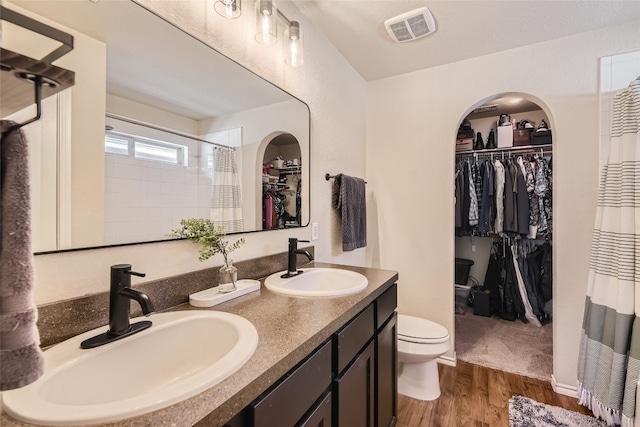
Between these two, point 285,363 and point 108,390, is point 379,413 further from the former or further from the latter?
point 108,390

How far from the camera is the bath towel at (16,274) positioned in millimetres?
366

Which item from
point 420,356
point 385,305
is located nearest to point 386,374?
point 385,305

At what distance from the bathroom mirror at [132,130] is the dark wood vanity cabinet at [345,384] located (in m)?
0.65

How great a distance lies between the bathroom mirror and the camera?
75 cm

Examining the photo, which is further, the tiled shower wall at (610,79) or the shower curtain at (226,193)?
the tiled shower wall at (610,79)

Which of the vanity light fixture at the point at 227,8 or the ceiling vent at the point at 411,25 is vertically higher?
the ceiling vent at the point at 411,25

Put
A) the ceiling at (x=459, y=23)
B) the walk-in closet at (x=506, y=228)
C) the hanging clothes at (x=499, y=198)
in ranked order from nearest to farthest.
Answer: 1. the ceiling at (x=459, y=23)
2. the walk-in closet at (x=506, y=228)
3. the hanging clothes at (x=499, y=198)

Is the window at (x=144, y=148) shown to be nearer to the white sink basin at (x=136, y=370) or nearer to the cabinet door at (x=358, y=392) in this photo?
the white sink basin at (x=136, y=370)

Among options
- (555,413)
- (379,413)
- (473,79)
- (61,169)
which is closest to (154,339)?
(61,169)

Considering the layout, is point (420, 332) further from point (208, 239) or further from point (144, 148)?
point (144, 148)

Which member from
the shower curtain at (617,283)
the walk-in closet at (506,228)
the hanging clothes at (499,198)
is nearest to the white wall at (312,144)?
the walk-in closet at (506,228)

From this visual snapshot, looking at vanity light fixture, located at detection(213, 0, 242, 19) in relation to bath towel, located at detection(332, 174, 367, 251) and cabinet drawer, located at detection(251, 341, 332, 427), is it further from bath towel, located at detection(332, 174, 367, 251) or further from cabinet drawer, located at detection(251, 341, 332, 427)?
cabinet drawer, located at detection(251, 341, 332, 427)

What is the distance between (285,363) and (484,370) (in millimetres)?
2197

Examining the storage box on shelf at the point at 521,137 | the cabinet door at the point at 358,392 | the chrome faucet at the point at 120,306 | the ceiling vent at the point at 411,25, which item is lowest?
the cabinet door at the point at 358,392
